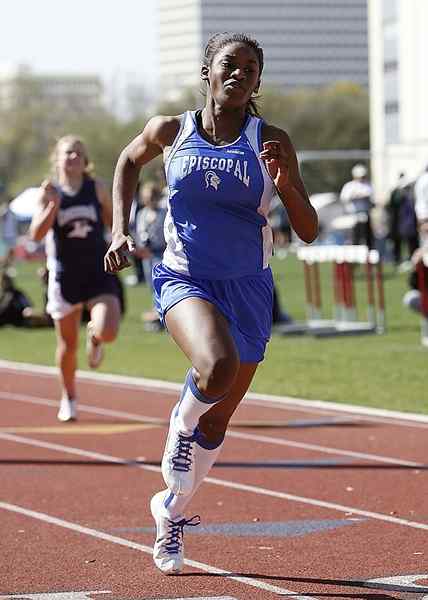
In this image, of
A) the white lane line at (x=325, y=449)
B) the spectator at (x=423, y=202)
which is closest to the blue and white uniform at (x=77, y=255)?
the white lane line at (x=325, y=449)

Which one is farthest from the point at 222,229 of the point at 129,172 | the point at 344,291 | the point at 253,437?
the point at 344,291

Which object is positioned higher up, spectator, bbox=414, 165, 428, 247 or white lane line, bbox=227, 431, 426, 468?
spectator, bbox=414, 165, 428, 247

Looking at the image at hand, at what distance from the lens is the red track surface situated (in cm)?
549

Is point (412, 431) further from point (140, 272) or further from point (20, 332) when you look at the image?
point (140, 272)

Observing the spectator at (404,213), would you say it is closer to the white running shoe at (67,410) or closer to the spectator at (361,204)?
the spectator at (361,204)

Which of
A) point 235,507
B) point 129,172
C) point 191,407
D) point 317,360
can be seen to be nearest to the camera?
point 191,407

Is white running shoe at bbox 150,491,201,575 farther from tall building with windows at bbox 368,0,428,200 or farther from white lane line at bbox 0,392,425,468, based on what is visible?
tall building with windows at bbox 368,0,428,200

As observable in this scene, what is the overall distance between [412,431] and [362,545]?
3681 millimetres

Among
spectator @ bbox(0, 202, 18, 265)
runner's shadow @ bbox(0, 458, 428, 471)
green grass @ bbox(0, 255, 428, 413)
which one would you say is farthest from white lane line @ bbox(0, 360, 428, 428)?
spectator @ bbox(0, 202, 18, 265)

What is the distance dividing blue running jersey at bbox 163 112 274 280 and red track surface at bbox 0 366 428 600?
1176 millimetres

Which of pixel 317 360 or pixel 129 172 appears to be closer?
pixel 129 172

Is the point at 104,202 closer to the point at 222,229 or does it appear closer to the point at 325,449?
the point at 325,449

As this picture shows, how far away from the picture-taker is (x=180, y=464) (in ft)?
18.3

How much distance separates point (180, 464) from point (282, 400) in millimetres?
6120
